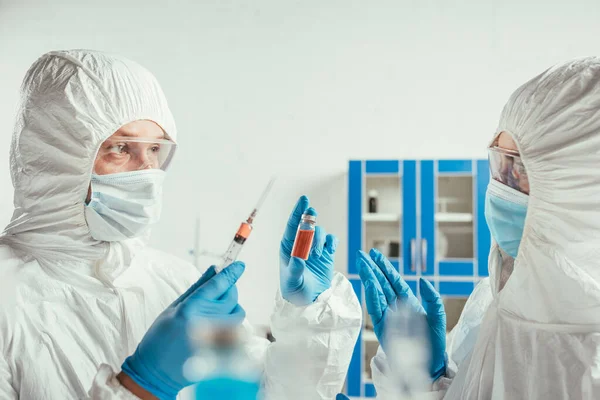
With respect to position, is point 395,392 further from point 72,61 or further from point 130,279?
point 72,61

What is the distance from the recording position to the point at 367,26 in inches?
135

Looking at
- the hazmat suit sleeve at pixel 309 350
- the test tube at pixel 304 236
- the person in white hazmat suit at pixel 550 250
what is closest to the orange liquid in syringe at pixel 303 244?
the test tube at pixel 304 236

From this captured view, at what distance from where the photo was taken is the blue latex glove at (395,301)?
1100 mm

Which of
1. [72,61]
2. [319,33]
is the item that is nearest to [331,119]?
[319,33]

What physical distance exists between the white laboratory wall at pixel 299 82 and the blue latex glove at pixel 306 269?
87.4 inches

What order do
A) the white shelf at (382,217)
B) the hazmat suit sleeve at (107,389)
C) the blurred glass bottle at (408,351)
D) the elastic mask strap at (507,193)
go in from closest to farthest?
1. the hazmat suit sleeve at (107,389)
2. the elastic mask strap at (507,193)
3. the blurred glass bottle at (408,351)
4. the white shelf at (382,217)

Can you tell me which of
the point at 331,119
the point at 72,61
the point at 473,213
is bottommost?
the point at 473,213

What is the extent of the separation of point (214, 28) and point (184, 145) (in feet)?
2.63

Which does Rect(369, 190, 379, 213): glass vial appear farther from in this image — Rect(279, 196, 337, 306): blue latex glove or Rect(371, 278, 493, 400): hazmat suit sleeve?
Rect(279, 196, 337, 306): blue latex glove

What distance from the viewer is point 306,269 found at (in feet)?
3.55

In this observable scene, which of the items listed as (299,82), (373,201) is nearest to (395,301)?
(373,201)

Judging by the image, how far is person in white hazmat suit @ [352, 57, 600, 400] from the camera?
0.87 m

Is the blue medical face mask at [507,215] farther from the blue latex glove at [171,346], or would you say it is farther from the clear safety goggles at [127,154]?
the clear safety goggles at [127,154]

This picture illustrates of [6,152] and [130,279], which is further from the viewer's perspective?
[6,152]
